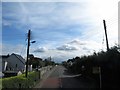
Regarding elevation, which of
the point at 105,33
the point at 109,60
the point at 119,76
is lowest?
the point at 119,76

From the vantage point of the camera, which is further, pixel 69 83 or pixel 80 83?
pixel 69 83

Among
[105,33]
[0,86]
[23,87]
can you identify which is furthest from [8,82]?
[105,33]

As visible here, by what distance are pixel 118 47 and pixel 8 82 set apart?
33.5ft

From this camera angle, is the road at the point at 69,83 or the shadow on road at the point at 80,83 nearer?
the shadow on road at the point at 80,83

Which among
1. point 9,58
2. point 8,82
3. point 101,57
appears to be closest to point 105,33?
point 101,57

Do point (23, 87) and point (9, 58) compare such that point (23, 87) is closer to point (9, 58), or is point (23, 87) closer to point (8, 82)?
point (8, 82)

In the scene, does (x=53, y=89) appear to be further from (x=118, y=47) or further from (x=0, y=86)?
(x=0, y=86)

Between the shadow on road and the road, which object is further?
the road

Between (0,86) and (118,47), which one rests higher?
(118,47)

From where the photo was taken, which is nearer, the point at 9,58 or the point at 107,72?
Result: the point at 107,72

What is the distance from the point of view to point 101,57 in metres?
23.6

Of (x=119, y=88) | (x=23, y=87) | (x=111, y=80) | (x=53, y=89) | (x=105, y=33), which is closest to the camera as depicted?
(x=119, y=88)

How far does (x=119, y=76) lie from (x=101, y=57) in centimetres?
407

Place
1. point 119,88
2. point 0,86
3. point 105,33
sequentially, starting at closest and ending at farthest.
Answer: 1. point 0,86
2. point 119,88
3. point 105,33
